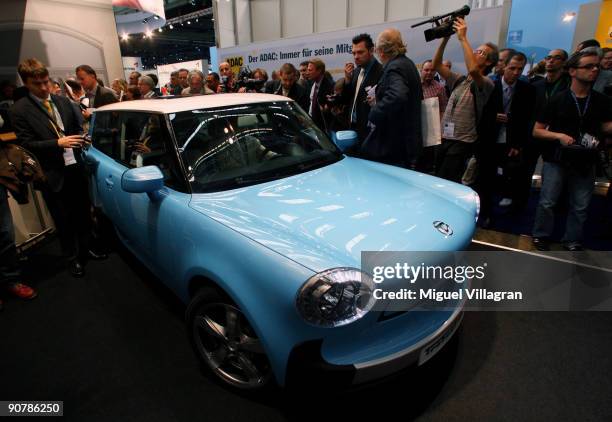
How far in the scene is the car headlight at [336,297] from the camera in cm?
137

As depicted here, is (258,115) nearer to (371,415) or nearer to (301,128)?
(301,128)

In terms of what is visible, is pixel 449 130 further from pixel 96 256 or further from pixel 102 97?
pixel 102 97

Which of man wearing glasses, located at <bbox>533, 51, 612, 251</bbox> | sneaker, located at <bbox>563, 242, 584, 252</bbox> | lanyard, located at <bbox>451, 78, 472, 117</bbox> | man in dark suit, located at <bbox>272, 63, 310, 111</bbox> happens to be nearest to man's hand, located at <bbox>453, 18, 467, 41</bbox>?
lanyard, located at <bbox>451, 78, 472, 117</bbox>

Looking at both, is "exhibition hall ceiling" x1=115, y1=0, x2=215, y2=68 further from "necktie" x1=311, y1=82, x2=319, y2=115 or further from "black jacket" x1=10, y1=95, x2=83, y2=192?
"black jacket" x1=10, y1=95, x2=83, y2=192

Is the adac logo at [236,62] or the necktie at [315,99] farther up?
the adac logo at [236,62]

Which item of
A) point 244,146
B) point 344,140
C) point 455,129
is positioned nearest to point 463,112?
point 455,129

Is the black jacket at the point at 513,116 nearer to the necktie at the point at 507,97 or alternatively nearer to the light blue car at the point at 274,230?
the necktie at the point at 507,97

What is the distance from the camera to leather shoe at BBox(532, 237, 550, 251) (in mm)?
A: 3307

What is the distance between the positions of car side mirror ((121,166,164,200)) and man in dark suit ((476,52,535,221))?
118 inches

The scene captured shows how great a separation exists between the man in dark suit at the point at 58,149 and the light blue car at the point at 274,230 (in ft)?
1.90

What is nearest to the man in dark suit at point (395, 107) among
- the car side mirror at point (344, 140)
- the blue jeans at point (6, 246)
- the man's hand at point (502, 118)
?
the car side mirror at point (344, 140)

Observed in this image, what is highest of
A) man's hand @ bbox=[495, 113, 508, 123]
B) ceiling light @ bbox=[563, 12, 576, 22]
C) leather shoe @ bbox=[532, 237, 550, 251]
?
ceiling light @ bbox=[563, 12, 576, 22]

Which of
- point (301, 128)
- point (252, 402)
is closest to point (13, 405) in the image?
point (252, 402)

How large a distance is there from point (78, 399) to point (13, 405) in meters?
0.35
